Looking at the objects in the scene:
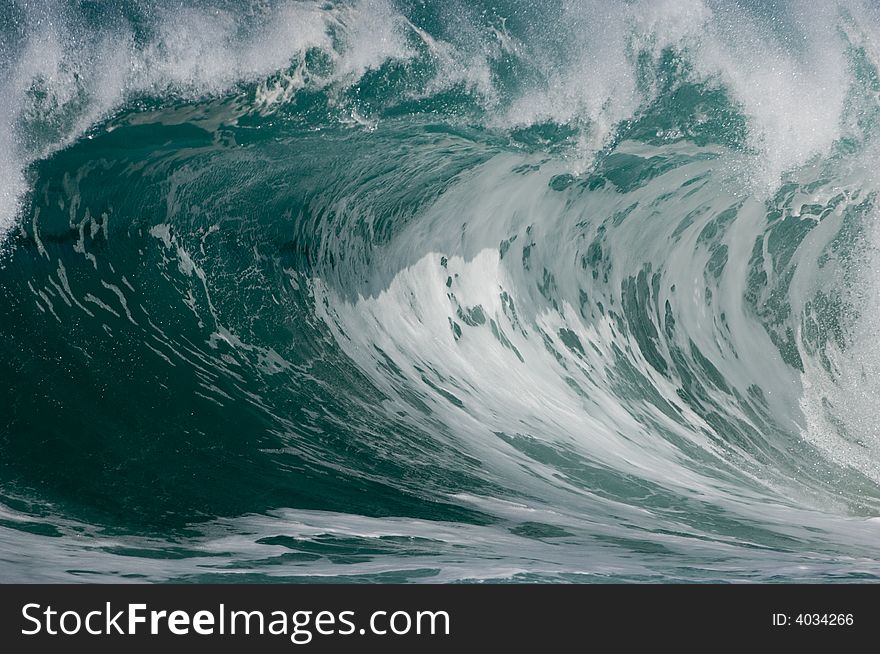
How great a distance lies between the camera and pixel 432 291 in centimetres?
575

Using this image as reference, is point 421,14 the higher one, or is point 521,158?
point 421,14

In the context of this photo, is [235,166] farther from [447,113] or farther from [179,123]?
[447,113]

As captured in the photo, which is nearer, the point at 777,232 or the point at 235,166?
the point at 235,166

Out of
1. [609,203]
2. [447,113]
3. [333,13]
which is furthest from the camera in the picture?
[609,203]

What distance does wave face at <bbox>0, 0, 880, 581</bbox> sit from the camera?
14.2 feet

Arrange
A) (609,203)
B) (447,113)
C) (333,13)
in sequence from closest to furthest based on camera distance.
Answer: (333,13)
(447,113)
(609,203)

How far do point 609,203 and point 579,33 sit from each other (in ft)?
5.59

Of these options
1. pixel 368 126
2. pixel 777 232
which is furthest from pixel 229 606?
pixel 777 232

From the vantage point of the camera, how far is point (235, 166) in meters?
4.85

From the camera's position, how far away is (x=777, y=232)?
6043 mm

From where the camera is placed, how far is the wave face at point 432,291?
434 centimetres

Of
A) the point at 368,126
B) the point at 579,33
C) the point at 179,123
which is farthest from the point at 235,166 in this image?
the point at 579,33

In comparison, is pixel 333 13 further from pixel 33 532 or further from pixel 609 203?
pixel 33 532

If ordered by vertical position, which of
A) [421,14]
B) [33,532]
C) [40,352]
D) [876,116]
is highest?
[421,14]
